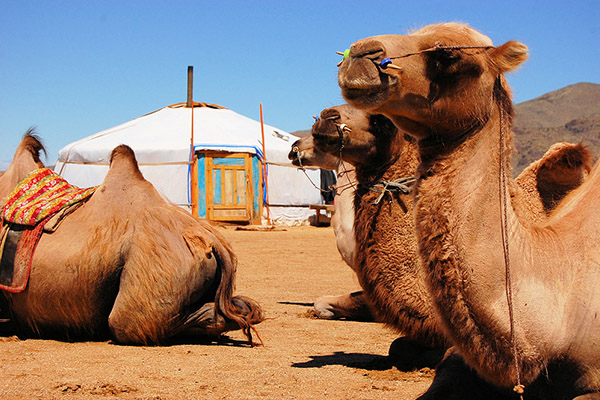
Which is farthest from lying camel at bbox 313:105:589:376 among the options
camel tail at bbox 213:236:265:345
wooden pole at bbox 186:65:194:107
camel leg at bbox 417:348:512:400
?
wooden pole at bbox 186:65:194:107

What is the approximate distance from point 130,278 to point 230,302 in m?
0.66

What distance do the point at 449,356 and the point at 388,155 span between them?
172 centimetres

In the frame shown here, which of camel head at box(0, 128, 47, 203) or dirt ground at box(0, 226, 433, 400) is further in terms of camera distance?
camel head at box(0, 128, 47, 203)

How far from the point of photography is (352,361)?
13.1ft

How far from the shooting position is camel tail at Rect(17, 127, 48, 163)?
17.3ft

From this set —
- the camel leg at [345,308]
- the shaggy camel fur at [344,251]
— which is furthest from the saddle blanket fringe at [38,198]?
the camel leg at [345,308]

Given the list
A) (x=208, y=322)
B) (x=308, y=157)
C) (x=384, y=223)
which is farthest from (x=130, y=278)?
(x=308, y=157)

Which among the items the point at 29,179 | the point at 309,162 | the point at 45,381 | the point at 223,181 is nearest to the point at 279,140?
the point at 223,181

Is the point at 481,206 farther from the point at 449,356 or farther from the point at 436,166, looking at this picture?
the point at 449,356

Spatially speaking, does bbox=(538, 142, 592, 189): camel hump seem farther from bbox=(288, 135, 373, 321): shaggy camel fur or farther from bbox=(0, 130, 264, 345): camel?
bbox=(0, 130, 264, 345): camel

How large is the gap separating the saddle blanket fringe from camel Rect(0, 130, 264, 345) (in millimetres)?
126

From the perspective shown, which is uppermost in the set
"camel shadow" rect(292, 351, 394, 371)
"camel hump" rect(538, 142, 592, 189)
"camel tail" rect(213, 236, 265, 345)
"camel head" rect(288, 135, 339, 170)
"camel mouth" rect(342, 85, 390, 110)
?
"camel mouth" rect(342, 85, 390, 110)

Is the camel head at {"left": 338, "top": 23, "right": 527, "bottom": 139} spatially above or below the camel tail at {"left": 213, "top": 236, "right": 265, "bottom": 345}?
above

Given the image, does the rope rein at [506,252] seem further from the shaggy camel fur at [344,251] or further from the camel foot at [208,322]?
the shaggy camel fur at [344,251]
